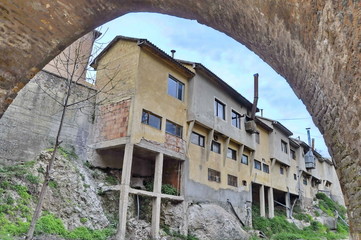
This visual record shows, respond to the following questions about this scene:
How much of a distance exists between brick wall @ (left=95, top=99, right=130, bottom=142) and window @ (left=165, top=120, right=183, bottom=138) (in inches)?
103

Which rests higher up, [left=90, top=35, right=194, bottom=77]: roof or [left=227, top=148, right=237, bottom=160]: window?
[left=90, top=35, right=194, bottom=77]: roof

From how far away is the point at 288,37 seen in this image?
3381 mm

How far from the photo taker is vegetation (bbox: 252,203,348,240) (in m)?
21.3

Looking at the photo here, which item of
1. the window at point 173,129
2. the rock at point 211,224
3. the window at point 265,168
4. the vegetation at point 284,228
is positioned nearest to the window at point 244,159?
the window at point 265,168

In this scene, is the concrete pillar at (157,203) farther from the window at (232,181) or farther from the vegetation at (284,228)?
the vegetation at (284,228)

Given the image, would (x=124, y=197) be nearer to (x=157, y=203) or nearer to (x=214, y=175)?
(x=157, y=203)

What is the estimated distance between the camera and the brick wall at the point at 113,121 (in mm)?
15102

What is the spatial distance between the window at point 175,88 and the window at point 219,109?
294 cm

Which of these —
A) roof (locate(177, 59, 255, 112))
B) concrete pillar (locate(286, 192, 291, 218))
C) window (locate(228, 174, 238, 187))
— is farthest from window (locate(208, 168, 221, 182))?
concrete pillar (locate(286, 192, 291, 218))

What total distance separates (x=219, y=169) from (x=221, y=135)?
2253 millimetres

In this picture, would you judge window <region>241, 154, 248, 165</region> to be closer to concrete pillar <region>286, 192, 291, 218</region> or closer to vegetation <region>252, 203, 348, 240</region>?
vegetation <region>252, 203, 348, 240</region>

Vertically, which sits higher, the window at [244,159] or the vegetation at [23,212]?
the window at [244,159]

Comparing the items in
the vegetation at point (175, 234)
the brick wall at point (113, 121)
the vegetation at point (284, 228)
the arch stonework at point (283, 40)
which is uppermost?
the brick wall at point (113, 121)

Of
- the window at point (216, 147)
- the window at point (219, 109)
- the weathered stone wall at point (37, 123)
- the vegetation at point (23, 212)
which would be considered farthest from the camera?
the window at point (219, 109)
